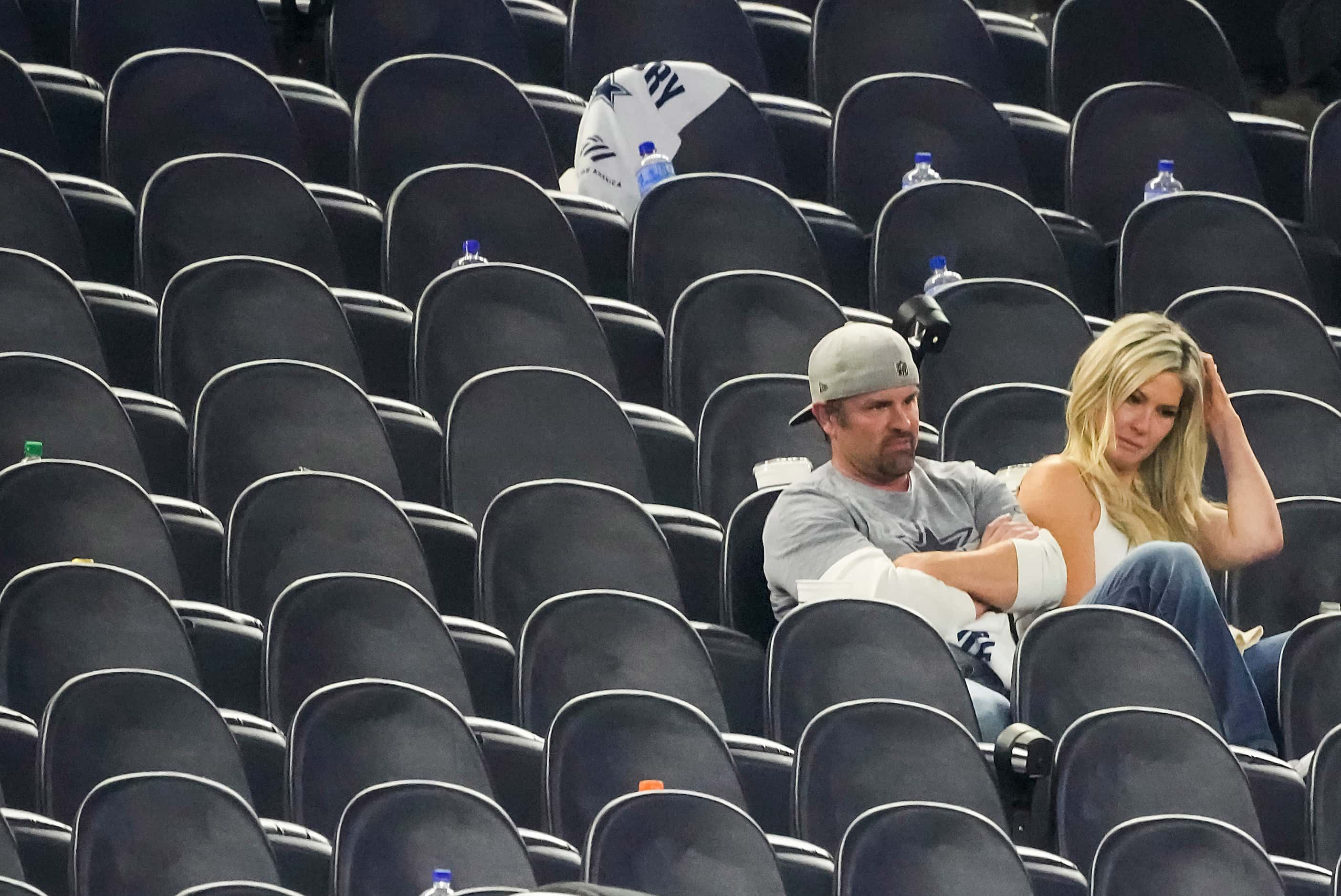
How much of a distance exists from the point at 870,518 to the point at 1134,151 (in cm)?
73

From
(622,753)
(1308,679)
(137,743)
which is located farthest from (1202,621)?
(137,743)

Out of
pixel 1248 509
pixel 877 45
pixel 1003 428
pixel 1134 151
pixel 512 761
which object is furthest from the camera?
pixel 877 45

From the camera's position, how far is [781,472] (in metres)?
1.66

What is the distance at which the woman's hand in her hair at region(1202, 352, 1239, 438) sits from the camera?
1675mm

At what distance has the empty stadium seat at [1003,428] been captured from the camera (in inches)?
68.7

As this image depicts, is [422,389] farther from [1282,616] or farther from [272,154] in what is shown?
[1282,616]

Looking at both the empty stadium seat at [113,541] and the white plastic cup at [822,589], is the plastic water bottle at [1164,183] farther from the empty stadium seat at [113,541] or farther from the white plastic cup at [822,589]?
the empty stadium seat at [113,541]

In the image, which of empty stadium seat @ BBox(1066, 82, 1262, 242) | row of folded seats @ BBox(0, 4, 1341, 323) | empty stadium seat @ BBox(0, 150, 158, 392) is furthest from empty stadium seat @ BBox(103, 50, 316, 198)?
empty stadium seat @ BBox(1066, 82, 1262, 242)

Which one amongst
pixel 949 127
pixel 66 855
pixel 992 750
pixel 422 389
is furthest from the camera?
pixel 949 127

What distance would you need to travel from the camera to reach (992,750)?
4.70 feet

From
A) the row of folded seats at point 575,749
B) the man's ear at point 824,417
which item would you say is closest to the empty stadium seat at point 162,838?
the row of folded seats at point 575,749

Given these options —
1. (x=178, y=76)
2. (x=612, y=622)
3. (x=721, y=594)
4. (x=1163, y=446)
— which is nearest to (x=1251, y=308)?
(x=1163, y=446)

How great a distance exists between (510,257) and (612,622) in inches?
21.4

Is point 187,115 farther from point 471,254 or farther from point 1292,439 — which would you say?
point 1292,439
